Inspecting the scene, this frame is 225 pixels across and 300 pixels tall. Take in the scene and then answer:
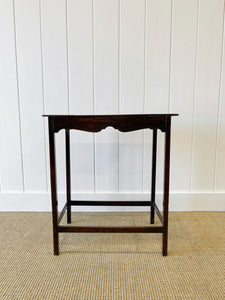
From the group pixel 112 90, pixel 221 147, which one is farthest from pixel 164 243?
pixel 112 90

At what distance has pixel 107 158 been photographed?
145 centimetres

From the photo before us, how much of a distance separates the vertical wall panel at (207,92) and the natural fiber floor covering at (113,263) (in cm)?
31

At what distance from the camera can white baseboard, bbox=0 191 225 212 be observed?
1.48 m

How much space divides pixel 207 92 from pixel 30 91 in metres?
1.06

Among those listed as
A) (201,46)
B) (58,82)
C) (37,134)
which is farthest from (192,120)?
(37,134)

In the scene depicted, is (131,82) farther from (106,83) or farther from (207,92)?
(207,92)

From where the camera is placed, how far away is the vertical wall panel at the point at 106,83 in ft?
4.38

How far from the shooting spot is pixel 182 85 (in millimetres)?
1389

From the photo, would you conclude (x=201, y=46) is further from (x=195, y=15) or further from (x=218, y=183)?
(x=218, y=183)

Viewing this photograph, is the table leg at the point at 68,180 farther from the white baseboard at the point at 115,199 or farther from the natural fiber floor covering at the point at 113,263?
the white baseboard at the point at 115,199

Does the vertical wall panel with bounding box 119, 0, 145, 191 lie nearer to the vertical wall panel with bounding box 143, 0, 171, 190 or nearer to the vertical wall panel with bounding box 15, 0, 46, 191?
the vertical wall panel with bounding box 143, 0, 171, 190

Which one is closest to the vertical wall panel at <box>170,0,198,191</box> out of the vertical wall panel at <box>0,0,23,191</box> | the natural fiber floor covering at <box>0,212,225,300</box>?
the natural fiber floor covering at <box>0,212,225,300</box>

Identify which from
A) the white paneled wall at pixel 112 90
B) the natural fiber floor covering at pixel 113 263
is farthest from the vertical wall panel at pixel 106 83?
the natural fiber floor covering at pixel 113 263

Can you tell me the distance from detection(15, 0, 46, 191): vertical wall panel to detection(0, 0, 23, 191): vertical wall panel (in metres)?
0.03
